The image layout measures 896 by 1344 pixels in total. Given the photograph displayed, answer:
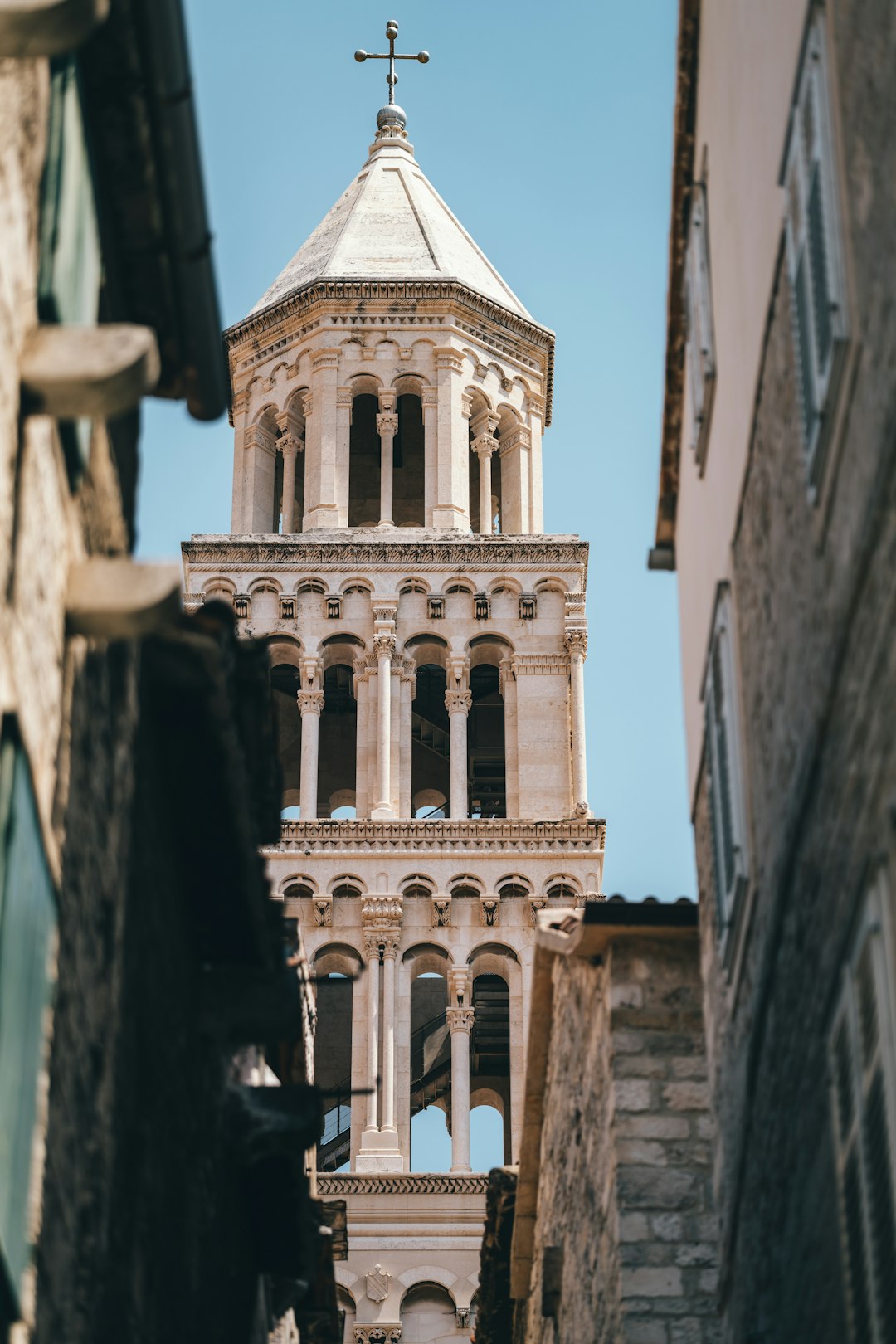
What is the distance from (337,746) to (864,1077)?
3392 cm

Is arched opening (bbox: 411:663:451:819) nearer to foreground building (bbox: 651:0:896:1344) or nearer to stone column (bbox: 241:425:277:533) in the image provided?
stone column (bbox: 241:425:277:533)

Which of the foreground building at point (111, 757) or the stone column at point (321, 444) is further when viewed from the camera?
the stone column at point (321, 444)

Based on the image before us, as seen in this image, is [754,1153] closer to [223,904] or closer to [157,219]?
[223,904]

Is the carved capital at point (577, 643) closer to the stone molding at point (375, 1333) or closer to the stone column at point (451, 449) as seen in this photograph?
the stone column at point (451, 449)

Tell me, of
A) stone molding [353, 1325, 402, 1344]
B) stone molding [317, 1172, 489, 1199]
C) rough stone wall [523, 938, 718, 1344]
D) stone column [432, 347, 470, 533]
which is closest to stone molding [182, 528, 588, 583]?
stone column [432, 347, 470, 533]

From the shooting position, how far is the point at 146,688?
34.4ft

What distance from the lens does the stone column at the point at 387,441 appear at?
4319 centimetres

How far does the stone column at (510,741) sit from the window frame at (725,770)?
2493 cm

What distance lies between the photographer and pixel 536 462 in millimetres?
44781

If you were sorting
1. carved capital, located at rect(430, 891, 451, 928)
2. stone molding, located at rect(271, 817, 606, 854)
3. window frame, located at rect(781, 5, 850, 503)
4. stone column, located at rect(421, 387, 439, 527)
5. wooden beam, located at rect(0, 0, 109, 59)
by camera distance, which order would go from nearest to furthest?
1. wooden beam, located at rect(0, 0, 109, 59)
2. window frame, located at rect(781, 5, 850, 503)
3. carved capital, located at rect(430, 891, 451, 928)
4. stone molding, located at rect(271, 817, 606, 854)
5. stone column, located at rect(421, 387, 439, 527)

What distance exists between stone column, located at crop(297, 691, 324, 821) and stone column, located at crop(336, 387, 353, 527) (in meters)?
3.49

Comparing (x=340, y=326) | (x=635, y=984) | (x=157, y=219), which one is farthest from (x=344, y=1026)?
(x=157, y=219)

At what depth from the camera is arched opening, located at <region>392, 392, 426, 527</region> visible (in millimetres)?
46000

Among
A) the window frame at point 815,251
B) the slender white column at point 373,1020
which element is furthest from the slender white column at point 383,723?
the window frame at point 815,251
